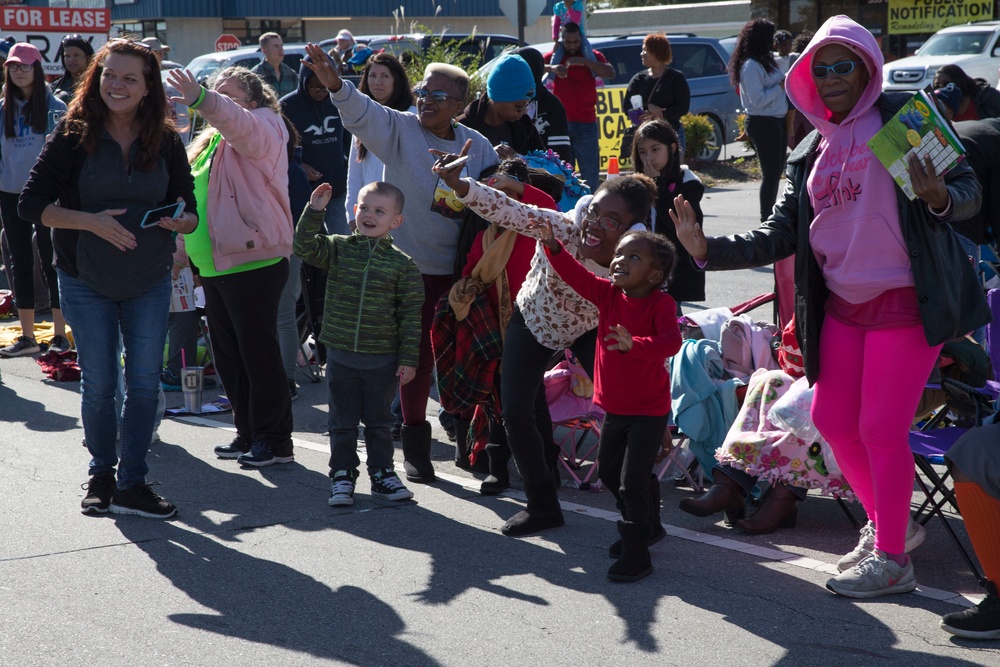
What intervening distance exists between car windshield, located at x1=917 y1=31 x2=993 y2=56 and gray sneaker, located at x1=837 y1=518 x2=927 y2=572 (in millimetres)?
20127

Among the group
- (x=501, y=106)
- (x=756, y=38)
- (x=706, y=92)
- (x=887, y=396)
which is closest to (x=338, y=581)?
(x=887, y=396)

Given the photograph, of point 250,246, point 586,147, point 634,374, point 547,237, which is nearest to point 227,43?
point 586,147

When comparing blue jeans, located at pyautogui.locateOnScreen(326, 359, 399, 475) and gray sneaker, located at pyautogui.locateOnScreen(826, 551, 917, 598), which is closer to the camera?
gray sneaker, located at pyautogui.locateOnScreen(826, 551, 917, 598)

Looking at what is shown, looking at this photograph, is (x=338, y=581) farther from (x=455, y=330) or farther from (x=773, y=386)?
(x=773, y=386)

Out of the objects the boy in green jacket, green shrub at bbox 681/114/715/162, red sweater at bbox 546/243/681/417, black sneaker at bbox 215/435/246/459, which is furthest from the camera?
green shrub at bbox 681/114/715/162

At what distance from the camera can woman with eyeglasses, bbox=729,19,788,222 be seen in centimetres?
1123

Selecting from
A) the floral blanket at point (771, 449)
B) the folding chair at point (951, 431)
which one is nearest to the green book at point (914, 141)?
the folding chair at point (951, 431)

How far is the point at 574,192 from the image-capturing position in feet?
21.2

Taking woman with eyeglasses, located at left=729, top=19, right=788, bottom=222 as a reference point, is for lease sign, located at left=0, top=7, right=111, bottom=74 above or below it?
above

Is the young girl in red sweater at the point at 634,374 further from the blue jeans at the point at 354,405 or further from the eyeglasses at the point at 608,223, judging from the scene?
the blue jeans at the point at 354,405

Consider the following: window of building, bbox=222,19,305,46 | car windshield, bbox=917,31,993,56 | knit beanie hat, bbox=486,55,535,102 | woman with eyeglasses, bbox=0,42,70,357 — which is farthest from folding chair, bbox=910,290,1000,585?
window of building, bbox=222,19,305,46

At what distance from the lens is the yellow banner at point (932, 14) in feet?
95.5

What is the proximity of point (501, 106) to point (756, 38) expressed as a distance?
227 inches

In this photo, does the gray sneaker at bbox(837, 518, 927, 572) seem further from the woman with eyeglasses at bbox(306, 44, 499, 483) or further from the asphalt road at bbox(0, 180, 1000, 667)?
the woman with eyeglasses at bbox(306, 44, 499, 483)
